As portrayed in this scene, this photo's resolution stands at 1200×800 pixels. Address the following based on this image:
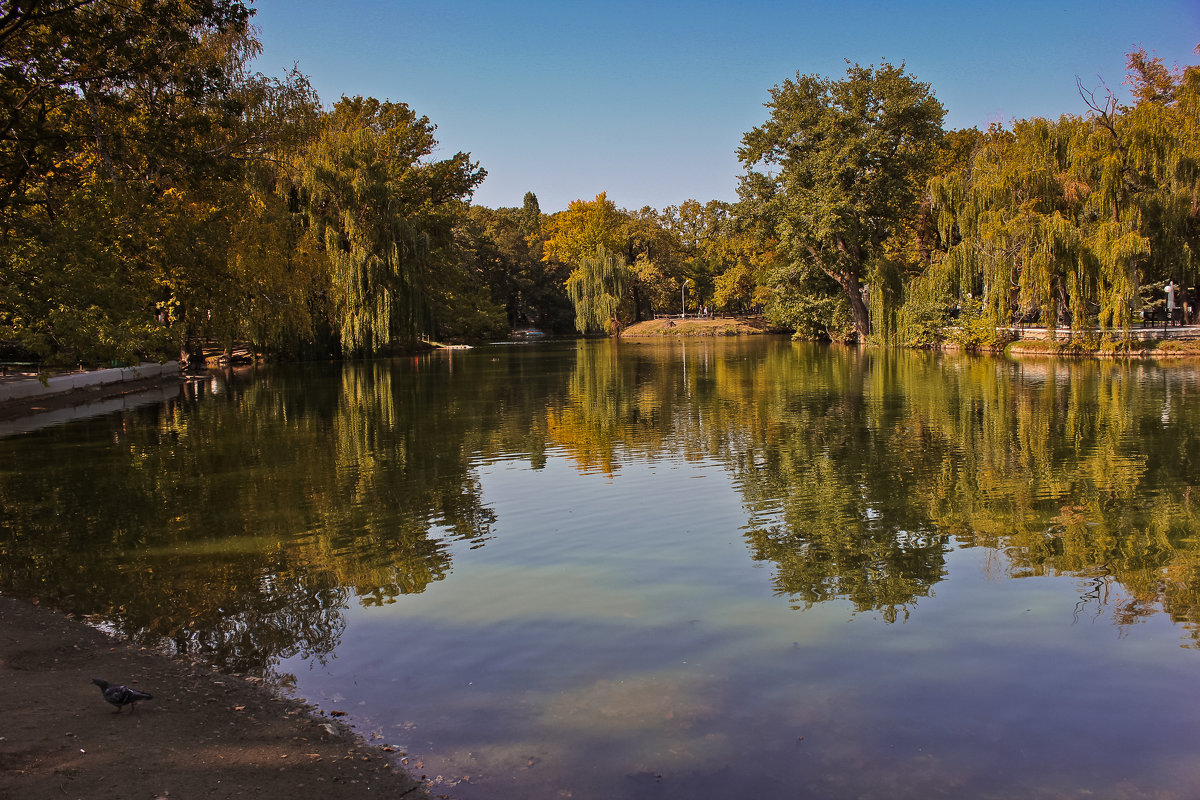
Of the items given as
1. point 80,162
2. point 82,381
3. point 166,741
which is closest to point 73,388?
point 82,381

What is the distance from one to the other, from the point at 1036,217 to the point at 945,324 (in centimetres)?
1134

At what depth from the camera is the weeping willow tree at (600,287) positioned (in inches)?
3127

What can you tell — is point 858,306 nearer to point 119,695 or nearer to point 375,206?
point 375,206

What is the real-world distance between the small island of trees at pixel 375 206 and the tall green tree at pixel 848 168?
143 millimetres

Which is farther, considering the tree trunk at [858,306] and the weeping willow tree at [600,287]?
the weeping willow tree at [600,287]

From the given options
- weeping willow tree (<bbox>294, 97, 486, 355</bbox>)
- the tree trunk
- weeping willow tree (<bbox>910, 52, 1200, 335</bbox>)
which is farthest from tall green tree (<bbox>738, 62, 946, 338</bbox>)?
weeping willow tree (<bbox>294, 97, 486, 355</bbox>)

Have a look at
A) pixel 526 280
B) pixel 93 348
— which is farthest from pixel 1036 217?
pixel 526 280

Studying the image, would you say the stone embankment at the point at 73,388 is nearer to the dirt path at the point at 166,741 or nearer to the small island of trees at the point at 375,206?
the small island of trees at the point at 375,206

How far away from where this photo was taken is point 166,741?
440cm

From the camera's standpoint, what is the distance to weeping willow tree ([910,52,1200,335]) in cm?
3188

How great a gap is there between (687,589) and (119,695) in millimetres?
4460

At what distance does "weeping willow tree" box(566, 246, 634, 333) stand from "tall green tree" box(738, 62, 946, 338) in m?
26.8

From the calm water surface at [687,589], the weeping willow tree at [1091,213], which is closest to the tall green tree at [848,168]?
the weeping willow tree at [1091,213]

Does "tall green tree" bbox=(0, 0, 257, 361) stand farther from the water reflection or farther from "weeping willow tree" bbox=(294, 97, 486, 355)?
"weeping willow tree" bbox=(294, 97, 486, 355)
